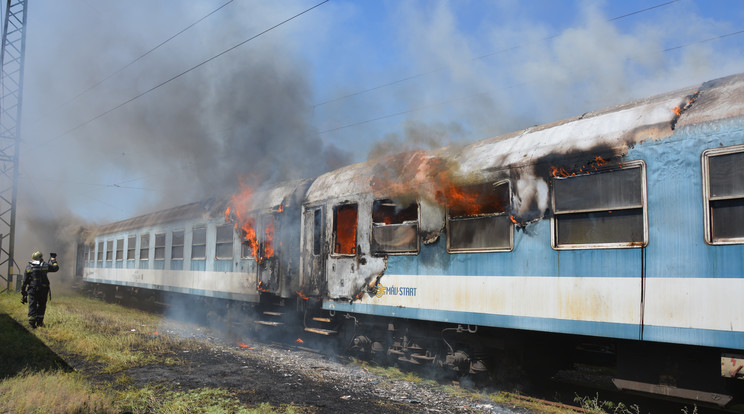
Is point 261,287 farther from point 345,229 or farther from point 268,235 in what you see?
point 345,229

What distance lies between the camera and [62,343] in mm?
10305

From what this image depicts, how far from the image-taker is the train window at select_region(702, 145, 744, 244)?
4777mm

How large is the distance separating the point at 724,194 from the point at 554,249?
1776 millimetres

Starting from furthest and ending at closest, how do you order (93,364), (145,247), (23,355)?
(145,247), (23,355), (93,364)

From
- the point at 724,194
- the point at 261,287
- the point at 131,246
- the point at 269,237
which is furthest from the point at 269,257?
the point at 131,246

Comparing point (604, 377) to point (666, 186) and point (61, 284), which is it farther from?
point (61, 284)

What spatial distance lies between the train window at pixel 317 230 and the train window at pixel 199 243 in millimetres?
5514

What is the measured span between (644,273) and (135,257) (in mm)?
18752

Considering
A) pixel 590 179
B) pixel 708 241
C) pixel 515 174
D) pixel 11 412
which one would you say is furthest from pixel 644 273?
pixel 11 412

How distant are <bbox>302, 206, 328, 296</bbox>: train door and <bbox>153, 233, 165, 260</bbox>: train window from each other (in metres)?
9.00

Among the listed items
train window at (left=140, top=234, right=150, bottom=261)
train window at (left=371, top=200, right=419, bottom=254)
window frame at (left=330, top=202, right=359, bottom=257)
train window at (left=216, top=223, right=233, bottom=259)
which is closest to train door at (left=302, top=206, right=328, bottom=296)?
window frame at (left=330, top=202, right=359, bottom=257)

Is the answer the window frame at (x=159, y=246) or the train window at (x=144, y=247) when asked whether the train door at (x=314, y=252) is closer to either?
the window frame at (x=159, y=246)

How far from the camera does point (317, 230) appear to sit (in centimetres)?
1006

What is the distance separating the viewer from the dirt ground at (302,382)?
255 inches
